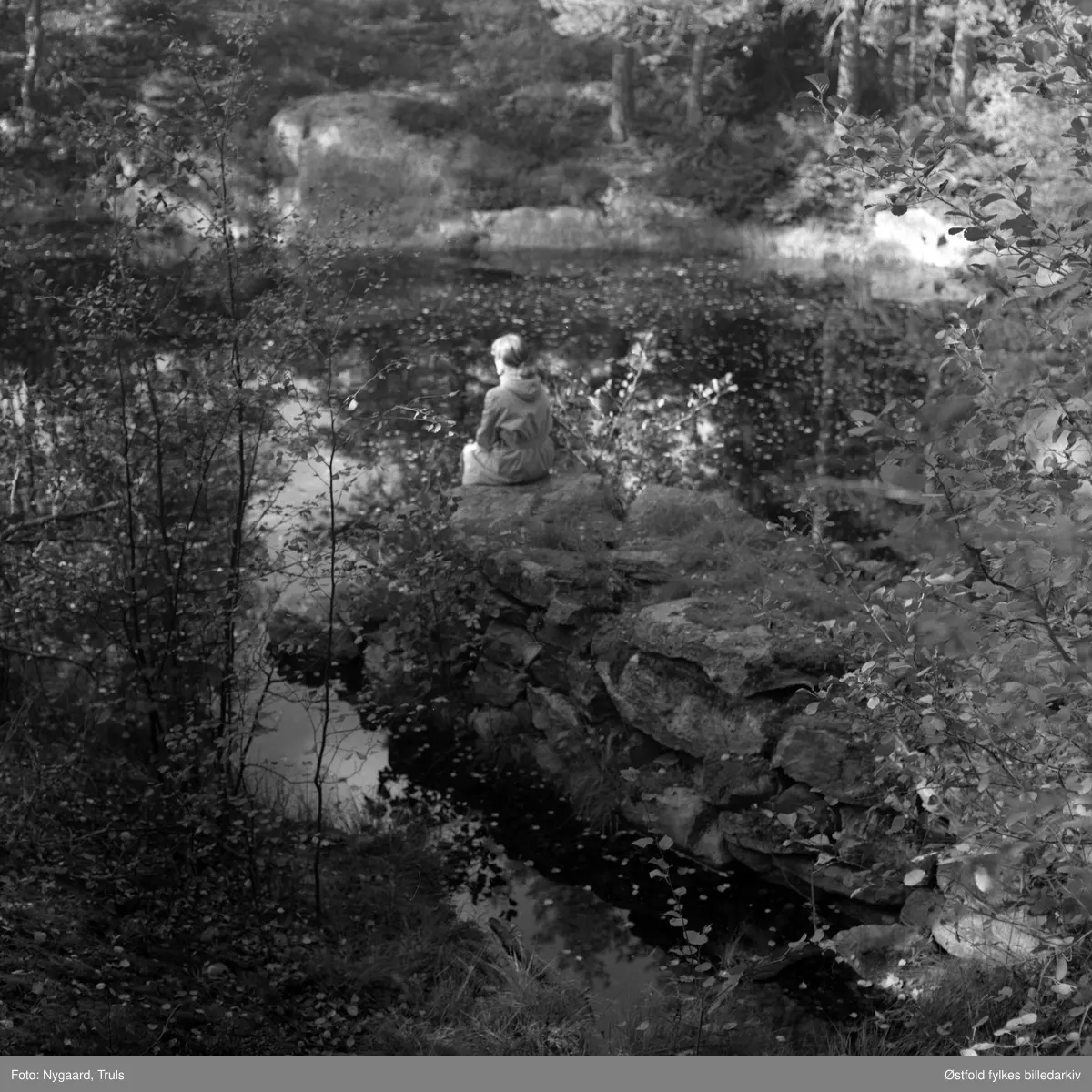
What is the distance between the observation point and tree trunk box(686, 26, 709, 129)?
20516mm

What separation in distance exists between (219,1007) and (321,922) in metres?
0.73

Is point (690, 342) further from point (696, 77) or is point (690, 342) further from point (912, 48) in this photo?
point (912, 48)

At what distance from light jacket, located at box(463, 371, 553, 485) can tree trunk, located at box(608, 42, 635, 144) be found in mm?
15148

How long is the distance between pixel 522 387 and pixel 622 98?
15609 mm

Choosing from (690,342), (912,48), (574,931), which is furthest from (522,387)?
(912,48)

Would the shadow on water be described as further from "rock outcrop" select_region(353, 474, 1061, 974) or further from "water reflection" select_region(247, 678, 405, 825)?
"rock outcrop" select_region(353, 474, 1061, 974)

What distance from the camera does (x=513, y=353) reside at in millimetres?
6594

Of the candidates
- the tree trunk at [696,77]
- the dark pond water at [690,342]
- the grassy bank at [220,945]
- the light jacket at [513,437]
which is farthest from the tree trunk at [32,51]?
the grassy bank at [220,945]

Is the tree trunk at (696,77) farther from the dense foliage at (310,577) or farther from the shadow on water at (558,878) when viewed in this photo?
the shadow on water at (558,878)

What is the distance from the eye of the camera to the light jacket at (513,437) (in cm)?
674

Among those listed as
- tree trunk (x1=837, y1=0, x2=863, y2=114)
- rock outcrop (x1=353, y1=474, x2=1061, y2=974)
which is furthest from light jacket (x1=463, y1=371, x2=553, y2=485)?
tree trunk (x1=837, y1=0, x2=863, y2=114)

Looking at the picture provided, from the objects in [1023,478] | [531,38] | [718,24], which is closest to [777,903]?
A: [1023,478]

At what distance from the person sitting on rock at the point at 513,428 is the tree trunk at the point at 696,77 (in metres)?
15.0

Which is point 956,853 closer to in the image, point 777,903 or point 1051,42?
point 1051,42
